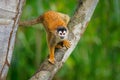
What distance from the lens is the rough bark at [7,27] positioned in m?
1.80

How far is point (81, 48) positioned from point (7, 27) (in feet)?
9.98

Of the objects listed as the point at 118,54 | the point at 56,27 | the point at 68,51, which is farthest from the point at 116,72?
the point at 68,51

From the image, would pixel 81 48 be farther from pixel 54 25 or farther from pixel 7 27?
pixel 7 27

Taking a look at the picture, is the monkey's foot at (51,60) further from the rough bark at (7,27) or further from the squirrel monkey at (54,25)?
the squirrel monkey at (54,25)

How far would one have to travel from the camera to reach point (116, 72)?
5074mm

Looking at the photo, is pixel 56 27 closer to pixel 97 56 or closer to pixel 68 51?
pixel 68 51

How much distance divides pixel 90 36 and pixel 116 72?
20.7 inches

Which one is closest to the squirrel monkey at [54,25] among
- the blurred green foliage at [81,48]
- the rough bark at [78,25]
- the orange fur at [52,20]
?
the orange fur at [52,20]

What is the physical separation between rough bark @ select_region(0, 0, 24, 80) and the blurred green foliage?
226 centimetres

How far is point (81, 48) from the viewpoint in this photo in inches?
191

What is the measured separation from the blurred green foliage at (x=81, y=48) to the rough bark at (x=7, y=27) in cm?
226

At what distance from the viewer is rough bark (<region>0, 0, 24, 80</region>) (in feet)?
5.90

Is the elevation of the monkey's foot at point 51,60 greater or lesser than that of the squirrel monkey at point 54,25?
lesser

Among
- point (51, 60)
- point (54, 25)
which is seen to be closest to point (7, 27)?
point (51, 60)
